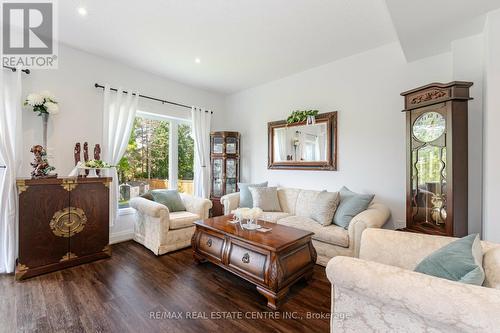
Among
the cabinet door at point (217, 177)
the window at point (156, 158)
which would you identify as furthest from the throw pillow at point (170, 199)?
the cabinet door at point (217, 177)

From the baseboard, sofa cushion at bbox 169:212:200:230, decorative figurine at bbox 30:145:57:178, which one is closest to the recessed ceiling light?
decorative figurine at bbox 30:145:57:178

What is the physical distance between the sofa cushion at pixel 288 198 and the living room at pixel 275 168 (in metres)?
0.02

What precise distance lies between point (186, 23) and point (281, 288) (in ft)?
9.23

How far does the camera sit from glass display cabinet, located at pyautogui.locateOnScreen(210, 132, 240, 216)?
4391 millimetres

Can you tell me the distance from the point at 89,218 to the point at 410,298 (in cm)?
321

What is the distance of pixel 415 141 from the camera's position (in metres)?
2.36

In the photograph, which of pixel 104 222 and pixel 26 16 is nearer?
pixel 26 16

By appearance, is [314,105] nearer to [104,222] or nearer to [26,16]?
[104,222]

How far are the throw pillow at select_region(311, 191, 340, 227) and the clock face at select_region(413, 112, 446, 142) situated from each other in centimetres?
114

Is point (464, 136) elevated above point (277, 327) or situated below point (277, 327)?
above

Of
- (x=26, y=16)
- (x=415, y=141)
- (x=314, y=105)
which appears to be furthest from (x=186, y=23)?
(x=415, y=141)

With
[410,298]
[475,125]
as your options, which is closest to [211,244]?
[410,298]

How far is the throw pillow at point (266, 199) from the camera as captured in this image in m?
3.57

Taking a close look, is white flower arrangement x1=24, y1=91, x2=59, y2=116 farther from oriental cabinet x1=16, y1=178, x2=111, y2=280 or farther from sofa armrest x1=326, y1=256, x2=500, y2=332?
sofa armrest x1=326, y1=256, x2=500, y2=332
